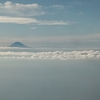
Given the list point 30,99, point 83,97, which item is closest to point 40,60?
point 83,97

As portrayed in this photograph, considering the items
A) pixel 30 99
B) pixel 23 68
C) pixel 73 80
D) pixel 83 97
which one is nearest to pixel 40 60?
pixel 23 68

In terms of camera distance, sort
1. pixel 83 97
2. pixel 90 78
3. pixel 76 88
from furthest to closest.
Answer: pixel 76 88
pixel 83 97
pixel 90 78

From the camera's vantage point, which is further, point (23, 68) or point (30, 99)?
point (30, 99)

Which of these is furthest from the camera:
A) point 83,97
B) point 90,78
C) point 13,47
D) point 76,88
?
point 76,88

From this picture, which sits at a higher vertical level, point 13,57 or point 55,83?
point 13,57

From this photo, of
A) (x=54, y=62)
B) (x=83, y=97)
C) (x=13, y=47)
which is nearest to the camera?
(x=13, y=47)

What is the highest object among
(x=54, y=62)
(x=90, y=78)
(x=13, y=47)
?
(x=13, y=47)

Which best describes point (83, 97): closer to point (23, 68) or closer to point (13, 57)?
point (23, 68)

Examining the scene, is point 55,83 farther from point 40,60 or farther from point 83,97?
point 40,60

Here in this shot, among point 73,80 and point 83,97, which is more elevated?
point 73,80
